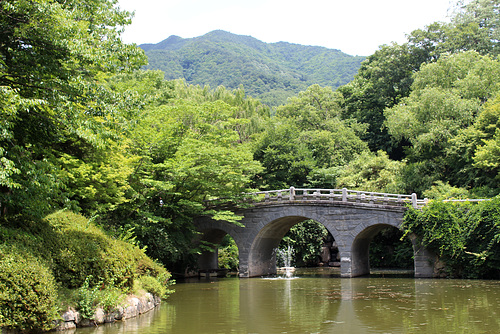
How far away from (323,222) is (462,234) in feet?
23.6

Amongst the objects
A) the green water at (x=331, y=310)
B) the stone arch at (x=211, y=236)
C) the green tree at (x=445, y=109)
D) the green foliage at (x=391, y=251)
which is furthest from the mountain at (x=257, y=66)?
the green water at (x=331, y=310)

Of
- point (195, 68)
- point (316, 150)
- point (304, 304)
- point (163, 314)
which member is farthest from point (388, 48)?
point (195, 68)

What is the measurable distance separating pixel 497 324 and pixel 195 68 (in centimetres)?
11050

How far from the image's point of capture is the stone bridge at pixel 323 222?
24984mm

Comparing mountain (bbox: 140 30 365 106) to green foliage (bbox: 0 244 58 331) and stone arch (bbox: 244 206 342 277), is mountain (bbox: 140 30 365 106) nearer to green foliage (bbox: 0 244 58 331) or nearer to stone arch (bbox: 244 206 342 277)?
stone arch (bbox: 244 206 342 277)

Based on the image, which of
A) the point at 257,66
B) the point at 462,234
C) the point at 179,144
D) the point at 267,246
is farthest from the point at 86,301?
the point at 257,66

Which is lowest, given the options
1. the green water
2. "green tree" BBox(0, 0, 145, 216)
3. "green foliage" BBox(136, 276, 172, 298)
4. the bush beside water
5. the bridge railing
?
the green water

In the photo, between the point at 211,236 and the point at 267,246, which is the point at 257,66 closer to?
the point at 211,236

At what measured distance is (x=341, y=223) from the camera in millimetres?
26172

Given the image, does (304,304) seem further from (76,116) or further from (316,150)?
(316,150)

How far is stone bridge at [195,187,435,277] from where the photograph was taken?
2498 centimetres

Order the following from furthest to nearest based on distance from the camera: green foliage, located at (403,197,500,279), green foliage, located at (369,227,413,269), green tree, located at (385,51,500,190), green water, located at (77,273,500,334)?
green foliage, located at (369,227,413,269) → green tree, located at (385,51,500,190) → green foliage, located at (403,197,500,279) → green water, located at (77,273,500,334)

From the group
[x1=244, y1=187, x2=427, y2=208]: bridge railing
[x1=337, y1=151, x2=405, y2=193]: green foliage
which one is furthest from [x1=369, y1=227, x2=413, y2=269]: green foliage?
[x1=244, y1=187, x2=427, y2=208]: bridge railing

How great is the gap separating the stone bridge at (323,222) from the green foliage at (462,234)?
2.74 ft
